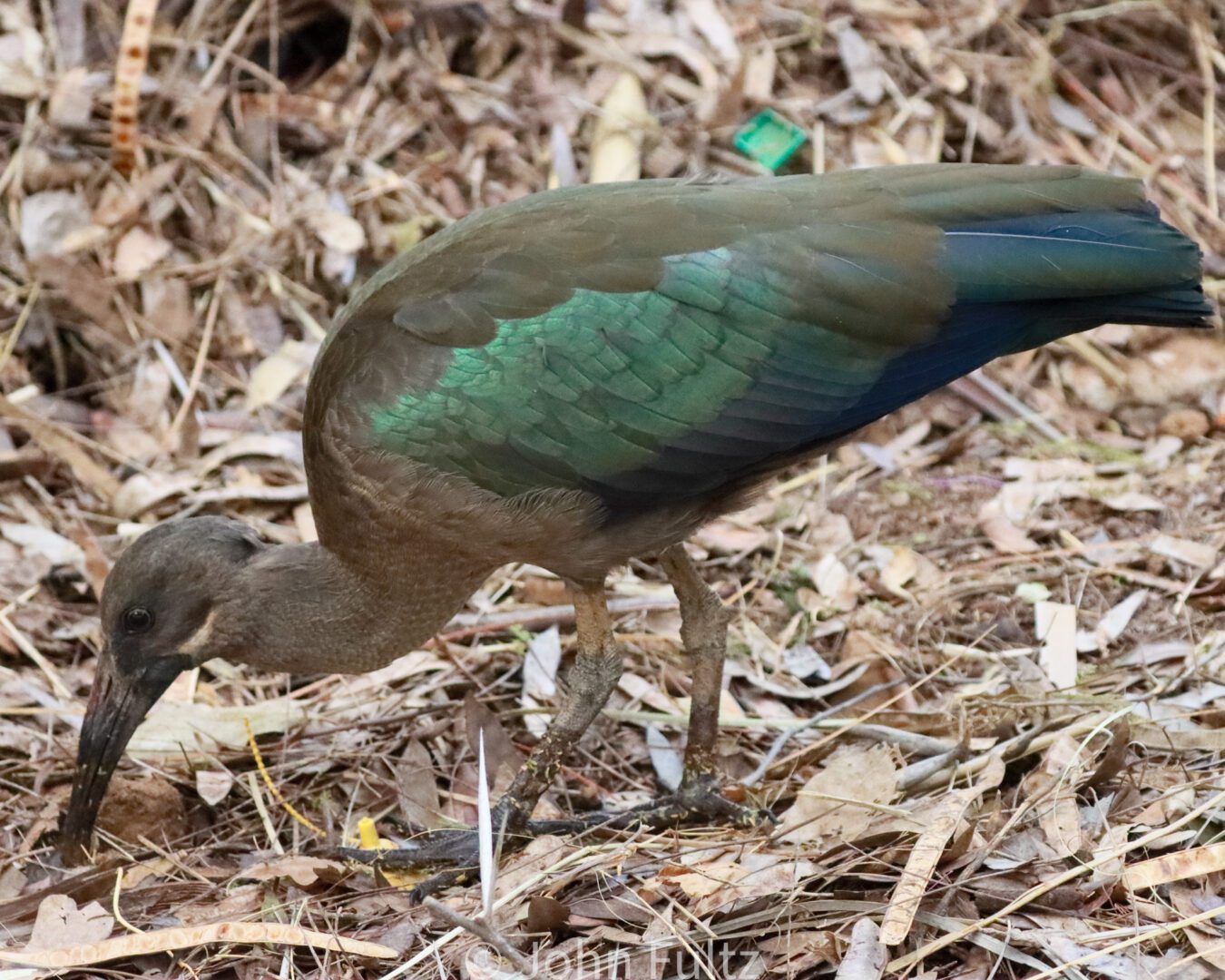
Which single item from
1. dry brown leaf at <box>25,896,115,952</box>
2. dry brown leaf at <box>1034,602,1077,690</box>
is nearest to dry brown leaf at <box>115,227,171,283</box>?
dry brown leaf at <box>25,896,115,952</box>

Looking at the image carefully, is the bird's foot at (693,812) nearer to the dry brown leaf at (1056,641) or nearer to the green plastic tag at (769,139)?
the dry brown leaf at (1056,641)

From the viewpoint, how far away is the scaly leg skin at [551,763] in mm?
4289

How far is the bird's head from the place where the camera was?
4.27 meters

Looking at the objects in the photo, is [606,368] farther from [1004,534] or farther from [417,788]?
[1004,534]

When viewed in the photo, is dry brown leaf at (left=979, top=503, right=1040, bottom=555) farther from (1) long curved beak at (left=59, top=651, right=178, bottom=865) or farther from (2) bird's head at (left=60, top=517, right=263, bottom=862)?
(1) long curved beak at (left=59, top=651, right=178, bottom=865)

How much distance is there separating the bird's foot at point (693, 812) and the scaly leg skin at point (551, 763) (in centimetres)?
14

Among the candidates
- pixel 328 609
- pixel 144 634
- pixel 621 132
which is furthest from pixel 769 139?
pixel 144 634

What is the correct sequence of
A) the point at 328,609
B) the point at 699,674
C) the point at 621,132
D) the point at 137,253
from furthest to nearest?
the point at 621,132
the point at 137,253
the point at 699,674
the point at 328,609

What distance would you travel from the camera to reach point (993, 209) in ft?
13.6

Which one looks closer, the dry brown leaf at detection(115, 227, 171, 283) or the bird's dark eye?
the bird's dark eye

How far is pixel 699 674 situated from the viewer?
4.60m

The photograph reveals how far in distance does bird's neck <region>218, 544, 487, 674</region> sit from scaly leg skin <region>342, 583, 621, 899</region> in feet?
1.15

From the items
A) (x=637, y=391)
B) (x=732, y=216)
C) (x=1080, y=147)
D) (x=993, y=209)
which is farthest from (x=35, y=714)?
(x=1080, y=147)

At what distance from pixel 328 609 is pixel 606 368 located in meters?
1.10
